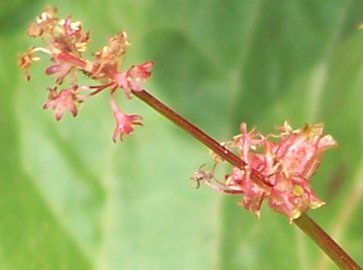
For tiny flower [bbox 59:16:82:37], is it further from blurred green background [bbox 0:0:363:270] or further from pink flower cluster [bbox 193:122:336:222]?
blurred green background [bbox 0:0:363:270]

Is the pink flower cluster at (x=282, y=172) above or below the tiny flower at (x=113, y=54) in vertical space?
below

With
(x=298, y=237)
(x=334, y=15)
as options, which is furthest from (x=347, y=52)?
(x=298, y=237)

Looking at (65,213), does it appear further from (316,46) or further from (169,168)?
(316,46)

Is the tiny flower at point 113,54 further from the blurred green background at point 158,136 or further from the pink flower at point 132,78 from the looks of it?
the blurred green background at point 158,136

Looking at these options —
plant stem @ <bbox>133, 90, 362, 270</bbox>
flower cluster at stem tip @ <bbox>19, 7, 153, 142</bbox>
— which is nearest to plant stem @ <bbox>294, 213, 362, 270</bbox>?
plant stem @ <bbox>133, 90, 362, 270</bbox>

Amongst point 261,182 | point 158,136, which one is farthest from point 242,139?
point 158,136

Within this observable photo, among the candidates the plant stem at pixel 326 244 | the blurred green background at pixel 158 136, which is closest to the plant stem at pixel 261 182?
the plant stem at pixel 326 244
